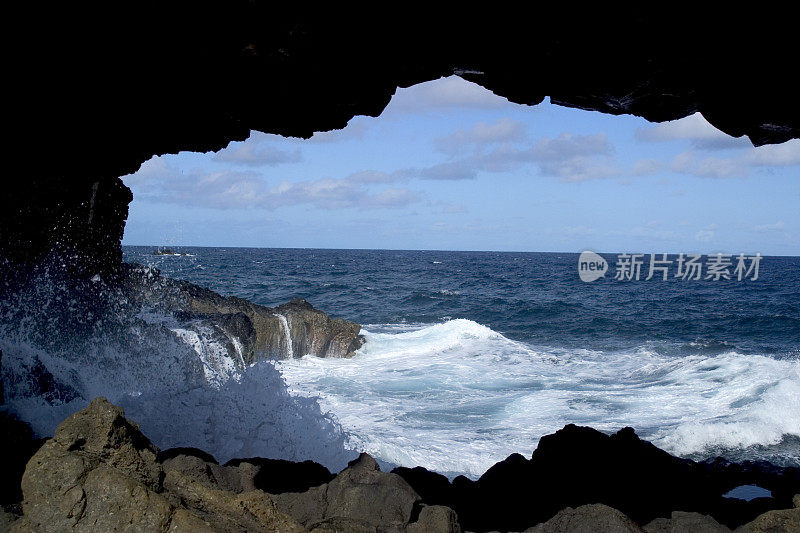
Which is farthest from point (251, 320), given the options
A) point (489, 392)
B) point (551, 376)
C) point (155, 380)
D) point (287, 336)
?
point (551, 376)

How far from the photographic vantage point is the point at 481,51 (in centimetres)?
378

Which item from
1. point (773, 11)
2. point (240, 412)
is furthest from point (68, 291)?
point (773, 11)

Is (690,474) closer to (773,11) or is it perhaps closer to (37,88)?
(773,11)

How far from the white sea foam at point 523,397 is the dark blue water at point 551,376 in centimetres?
3

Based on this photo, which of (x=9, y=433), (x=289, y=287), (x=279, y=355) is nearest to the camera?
(x=9, y=433)

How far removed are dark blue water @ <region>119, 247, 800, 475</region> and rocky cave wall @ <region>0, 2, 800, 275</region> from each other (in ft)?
17.8

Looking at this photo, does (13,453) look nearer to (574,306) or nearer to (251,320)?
(251,320)

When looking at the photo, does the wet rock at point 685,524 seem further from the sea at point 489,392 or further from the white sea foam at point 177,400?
the white sea foam at point 177,400

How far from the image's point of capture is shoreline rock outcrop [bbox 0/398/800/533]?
2783mm

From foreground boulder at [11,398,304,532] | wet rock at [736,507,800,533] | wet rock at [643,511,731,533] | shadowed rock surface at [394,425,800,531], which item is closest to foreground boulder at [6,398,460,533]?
foreground boulder at [11,398,304,532]

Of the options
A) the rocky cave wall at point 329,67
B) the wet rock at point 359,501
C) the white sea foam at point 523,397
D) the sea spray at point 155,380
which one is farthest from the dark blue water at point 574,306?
the wet rock at point 359,501

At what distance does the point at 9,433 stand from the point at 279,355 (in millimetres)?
11007

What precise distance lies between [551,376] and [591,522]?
36.6 ft

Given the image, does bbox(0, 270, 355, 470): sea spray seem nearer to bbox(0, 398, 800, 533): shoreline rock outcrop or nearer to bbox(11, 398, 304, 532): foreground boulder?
bbox(0, 398, 800, 533): shoreline rock outcrop
